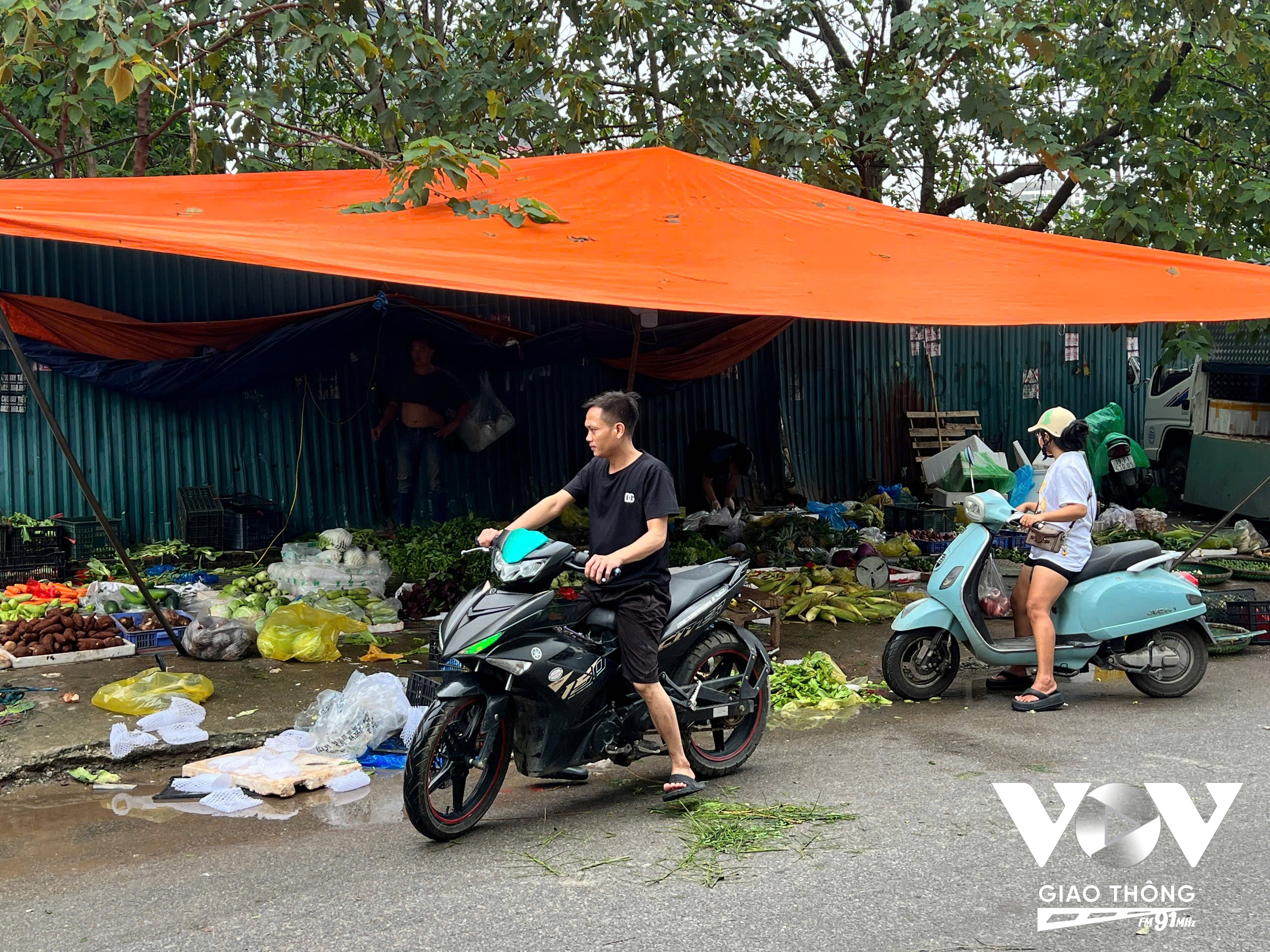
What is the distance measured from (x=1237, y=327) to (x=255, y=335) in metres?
9.22

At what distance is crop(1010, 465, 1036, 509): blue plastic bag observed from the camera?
1312 centimetres

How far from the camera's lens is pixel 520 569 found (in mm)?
4406

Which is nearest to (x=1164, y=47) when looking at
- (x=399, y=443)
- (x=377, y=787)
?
(x=399, y=443)

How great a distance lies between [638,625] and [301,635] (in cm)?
339

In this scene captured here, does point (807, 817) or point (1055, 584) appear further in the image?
point (1055, 584)

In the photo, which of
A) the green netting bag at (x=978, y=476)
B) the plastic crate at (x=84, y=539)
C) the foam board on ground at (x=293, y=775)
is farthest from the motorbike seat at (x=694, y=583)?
the green netting bag at (x=978, y=476)

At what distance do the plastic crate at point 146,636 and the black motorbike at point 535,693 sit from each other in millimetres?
3256

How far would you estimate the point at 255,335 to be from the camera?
10.4 meters

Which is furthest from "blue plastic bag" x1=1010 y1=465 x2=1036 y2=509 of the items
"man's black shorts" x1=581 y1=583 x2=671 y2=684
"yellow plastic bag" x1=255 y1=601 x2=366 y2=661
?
"man's black shorts" x1=581 y1=583 x2=671 y2=684

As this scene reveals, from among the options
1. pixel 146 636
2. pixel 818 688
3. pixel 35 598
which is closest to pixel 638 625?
pixel 818 688

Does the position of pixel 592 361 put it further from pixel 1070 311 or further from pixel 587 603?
pixel 587 603

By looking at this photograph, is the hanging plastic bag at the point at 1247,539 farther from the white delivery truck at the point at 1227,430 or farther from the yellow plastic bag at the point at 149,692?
the yellow plastic bag at the point at 149,692

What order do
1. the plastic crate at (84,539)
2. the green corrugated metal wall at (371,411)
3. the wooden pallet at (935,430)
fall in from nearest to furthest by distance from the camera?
the plastic crate at (84,539) → the green corrugated metal wall at (371,411) → the wooden pallet at (935,430)

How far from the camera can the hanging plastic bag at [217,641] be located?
7.13 meters
